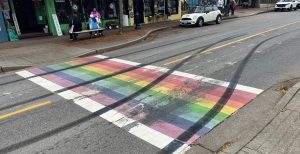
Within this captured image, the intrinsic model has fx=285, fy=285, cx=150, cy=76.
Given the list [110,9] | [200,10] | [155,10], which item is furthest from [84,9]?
[200,10]

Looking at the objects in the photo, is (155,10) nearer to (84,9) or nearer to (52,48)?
(84,9)

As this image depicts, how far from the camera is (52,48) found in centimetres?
1430

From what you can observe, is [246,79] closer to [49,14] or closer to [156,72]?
[156,72]

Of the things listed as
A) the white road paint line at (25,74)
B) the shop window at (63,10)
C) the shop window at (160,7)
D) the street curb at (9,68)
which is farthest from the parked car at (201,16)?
the white road paint line at (25,74)

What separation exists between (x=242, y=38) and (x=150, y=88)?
945 centimetres

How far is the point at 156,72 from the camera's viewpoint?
930 cm

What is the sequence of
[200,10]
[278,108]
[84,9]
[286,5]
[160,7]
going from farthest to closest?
[286,5] < [160,7] < [200,10] < [84,9] < [278,108]

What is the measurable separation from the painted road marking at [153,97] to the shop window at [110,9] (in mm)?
12269

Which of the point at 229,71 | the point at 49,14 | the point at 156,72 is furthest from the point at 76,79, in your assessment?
the point at 49,14

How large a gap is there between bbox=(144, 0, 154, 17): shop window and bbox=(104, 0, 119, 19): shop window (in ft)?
11.2

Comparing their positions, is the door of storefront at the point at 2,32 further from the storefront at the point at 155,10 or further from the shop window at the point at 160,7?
the shop window at the point at 160,7

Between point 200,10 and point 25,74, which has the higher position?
point 200,10

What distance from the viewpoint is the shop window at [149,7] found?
2475cm

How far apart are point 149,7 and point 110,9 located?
4.48 meters
